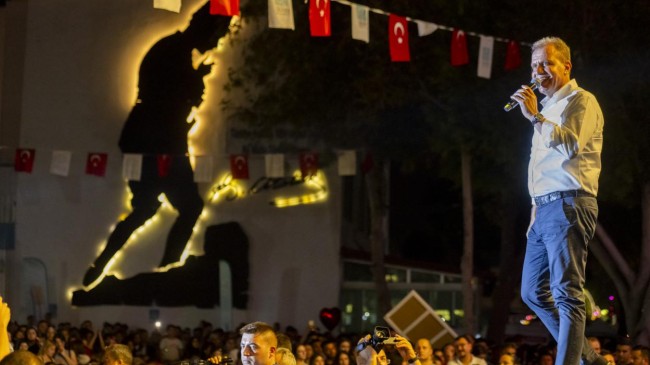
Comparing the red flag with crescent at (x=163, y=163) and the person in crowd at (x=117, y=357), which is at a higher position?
the red flag with crescent at (x=163, y=163)

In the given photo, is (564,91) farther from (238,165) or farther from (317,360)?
(238,165)

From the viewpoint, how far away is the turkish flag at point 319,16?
15539mm

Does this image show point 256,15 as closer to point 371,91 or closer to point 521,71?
point 371,91

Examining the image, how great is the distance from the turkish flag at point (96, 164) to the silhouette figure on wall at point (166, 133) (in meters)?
0.99

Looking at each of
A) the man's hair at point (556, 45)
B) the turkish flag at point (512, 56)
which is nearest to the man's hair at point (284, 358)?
the man's hair at point (556, 45)

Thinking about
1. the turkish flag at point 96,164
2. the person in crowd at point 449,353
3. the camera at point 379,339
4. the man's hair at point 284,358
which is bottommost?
the person in crowd at point 449,353

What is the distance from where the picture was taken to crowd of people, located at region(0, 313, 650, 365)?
1028cm

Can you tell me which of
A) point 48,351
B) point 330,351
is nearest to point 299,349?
point 330,351

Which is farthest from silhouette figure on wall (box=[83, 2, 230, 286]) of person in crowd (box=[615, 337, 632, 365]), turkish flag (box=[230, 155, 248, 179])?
person in crowd (box=[615, 337, 632, 365])

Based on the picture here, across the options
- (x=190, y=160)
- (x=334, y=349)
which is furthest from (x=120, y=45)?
(x=334, y=349)

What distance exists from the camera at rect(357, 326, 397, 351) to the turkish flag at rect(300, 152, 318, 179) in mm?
19014

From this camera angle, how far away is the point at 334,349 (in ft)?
53.3

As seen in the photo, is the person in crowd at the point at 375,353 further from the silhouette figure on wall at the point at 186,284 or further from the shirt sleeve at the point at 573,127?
the silhouette figure on wall at the point at 186,284

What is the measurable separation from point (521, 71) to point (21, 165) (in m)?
11.4
